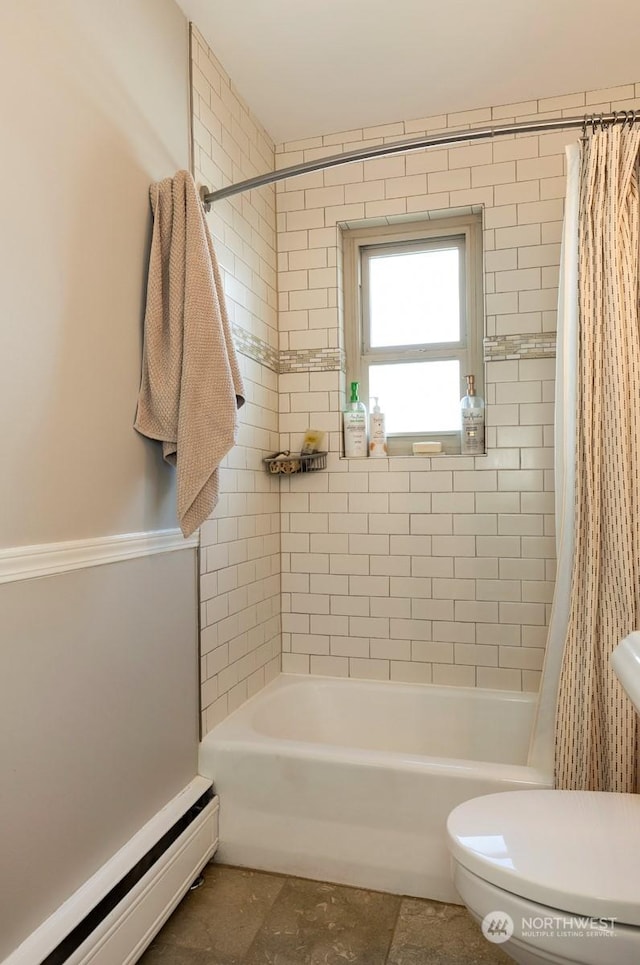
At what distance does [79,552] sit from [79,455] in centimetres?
22

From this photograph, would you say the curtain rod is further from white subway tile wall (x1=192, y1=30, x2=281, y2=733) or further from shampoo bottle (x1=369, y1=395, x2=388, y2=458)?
shampoo bottle (x1=369, y1=395, x2=388, y2=458)

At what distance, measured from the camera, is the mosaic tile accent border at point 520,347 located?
232 cm

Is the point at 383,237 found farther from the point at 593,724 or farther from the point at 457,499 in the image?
the point at 593,724

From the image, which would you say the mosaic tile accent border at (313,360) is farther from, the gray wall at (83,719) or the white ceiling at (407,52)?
the gray wall at (83,719)

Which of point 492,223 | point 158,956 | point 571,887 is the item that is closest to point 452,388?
point 492,223

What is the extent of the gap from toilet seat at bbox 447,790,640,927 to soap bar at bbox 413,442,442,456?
137 centimetres

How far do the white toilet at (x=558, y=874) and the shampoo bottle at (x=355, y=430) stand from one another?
4.91 feet

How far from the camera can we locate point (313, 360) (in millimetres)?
2598

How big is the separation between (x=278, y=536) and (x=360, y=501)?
392 mm

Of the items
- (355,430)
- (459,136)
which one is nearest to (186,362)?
(459,136)

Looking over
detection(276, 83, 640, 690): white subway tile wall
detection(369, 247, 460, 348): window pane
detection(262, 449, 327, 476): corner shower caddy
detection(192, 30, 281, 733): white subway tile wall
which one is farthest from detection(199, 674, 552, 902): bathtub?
detection(369, 247, 460, 348): window pane

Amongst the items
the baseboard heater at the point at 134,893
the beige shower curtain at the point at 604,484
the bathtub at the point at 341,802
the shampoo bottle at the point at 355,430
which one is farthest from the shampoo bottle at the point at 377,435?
the baseboard heater at the point at 134,893

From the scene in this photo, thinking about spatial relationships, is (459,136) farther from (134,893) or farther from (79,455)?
(134,893)

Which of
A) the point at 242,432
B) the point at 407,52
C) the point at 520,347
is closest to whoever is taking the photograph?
the point at 407,52
